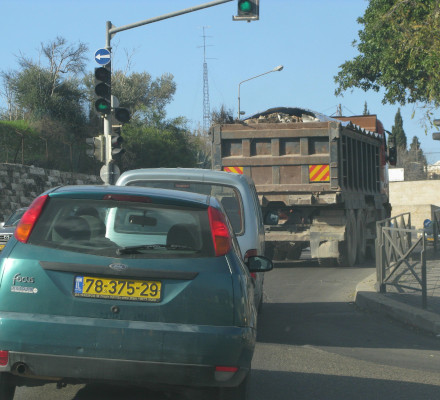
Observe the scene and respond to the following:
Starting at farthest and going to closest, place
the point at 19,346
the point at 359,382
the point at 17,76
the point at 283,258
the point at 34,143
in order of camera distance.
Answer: the point at 17,76
the point at 34,143
the point at 283,258
the point at 359,382
the point at 19,346

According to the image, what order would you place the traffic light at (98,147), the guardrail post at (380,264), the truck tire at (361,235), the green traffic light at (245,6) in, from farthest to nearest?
the truck tire at (361,235), the traffic light at (98,147), the green traffic light at (245,6), the guardrail post at (380,264)

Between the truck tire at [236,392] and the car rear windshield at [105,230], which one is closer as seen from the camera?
the car rear windshield at [105,230]

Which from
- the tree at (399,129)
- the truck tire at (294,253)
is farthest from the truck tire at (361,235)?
the tree at (399,129)

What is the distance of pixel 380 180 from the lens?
72.8 feet

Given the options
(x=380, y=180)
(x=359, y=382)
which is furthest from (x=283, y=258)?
(x=359, y=382)

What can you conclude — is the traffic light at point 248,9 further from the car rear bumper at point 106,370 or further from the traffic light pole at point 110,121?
the car rear bumper at point 106,370

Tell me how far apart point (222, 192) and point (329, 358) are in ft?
7.09

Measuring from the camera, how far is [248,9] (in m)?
15.1

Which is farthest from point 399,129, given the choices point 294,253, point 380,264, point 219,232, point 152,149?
point 219,232

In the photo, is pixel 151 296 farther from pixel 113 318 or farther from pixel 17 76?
pixel 17 76

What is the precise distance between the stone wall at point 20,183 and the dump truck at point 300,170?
1459 cm

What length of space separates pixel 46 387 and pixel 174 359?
1.96 meters

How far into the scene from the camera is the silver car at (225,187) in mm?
8163

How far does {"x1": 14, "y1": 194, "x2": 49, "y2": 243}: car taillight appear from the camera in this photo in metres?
4.60
